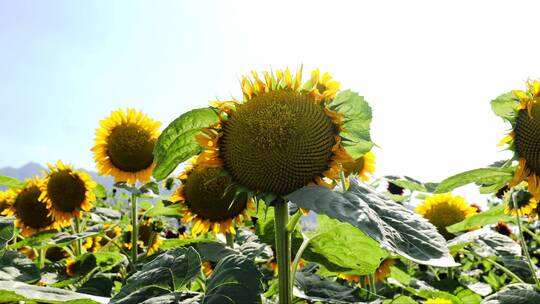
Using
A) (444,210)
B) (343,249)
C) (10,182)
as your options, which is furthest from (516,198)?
(10,182)

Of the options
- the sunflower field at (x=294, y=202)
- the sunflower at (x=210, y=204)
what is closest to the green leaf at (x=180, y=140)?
the sunflower field at (x=294, y=202)

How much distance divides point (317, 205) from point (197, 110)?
21.5 inches

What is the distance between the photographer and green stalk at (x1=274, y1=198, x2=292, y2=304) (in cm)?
146

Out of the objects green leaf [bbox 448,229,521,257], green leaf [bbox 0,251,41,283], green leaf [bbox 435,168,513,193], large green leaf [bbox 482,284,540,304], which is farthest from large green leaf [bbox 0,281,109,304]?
green leaf [bbox 448,229,521,257]

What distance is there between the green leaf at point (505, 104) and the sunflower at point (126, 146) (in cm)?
247

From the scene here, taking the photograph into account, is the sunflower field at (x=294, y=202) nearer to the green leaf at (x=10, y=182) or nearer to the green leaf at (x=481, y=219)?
the green leaf at (x=481, y=219)

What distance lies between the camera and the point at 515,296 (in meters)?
1.87

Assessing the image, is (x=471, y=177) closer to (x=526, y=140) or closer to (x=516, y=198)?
(x=526, y=140)

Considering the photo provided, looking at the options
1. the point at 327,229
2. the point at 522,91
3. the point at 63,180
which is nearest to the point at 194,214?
the point at 327,229

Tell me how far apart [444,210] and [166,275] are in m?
2.67

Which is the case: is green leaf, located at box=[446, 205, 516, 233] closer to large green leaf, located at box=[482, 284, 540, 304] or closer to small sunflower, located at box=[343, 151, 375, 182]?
large green leaf, located at box=[482, 284, 540, 304]

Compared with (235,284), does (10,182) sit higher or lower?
higher

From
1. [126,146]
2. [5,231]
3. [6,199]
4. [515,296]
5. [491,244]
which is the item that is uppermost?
[126,146]

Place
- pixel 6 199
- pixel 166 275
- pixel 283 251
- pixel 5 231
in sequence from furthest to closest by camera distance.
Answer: pixel 6 199 → pixel 5 231 → pixel 283 251 → pixel 166 275
